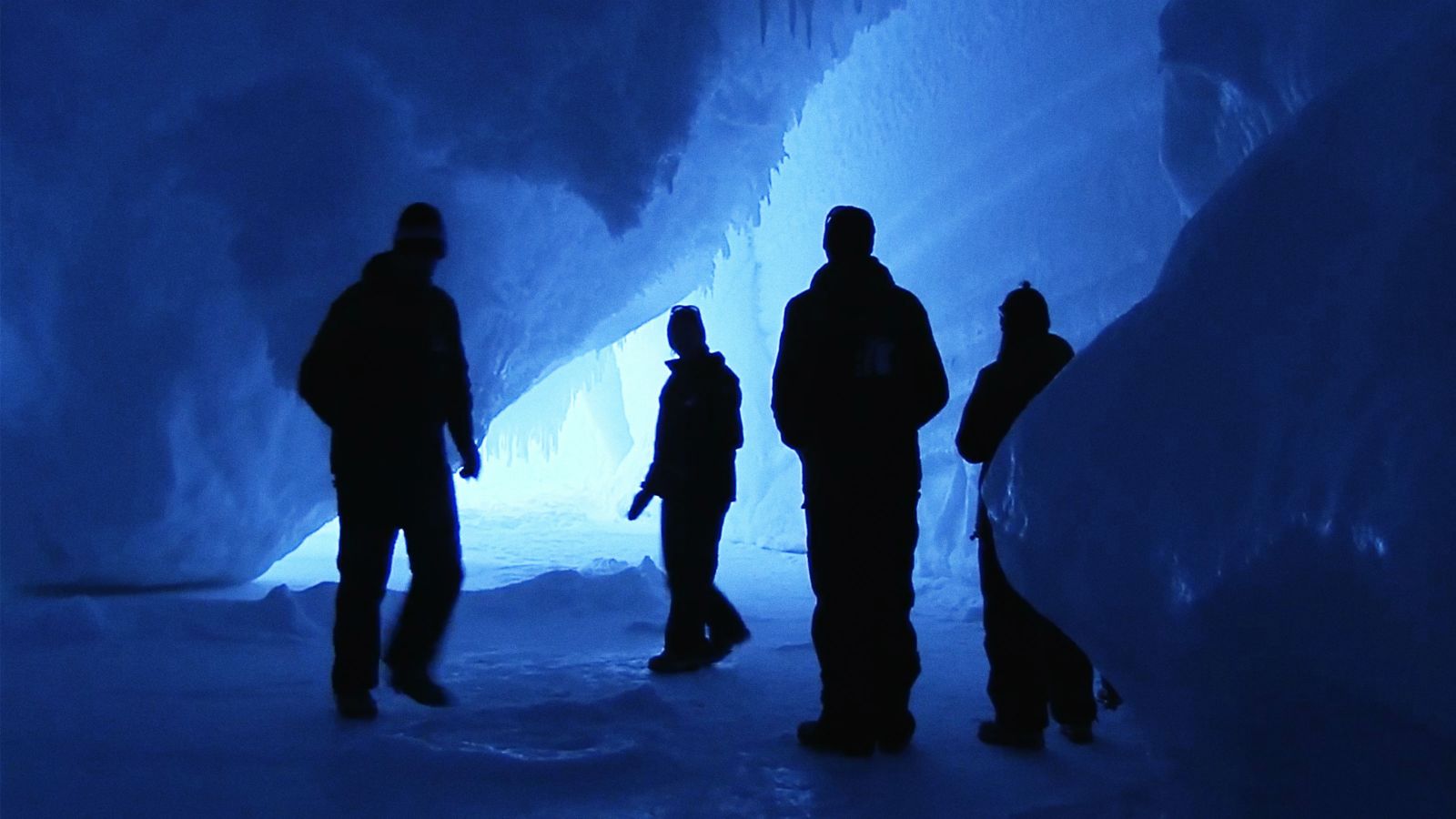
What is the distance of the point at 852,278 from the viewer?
216cm

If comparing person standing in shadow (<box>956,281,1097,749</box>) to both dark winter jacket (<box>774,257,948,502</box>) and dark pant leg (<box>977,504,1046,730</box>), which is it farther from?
dark winter jacket (<box>774,257,948,502</box>)

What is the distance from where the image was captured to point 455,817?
5.14ft

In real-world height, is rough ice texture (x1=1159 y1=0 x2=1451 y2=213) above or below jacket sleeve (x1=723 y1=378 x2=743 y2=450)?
above

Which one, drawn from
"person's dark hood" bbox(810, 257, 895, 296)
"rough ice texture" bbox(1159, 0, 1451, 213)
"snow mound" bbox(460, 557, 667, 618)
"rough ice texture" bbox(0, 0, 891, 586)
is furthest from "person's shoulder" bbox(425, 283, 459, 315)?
"rough ice texture" bbox(1159, 0, 1451, 213)

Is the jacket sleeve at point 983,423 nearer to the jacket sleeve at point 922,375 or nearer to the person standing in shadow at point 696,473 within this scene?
the jacket sleeve at point 922,375

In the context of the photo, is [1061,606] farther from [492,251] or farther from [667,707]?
[492,251]

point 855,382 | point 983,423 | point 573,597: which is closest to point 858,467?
point 855,382

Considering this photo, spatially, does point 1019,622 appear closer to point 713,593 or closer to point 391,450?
point 713,593

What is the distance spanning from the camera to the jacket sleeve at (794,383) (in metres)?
2.13

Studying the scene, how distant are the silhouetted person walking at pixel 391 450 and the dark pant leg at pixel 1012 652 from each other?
4.38ft

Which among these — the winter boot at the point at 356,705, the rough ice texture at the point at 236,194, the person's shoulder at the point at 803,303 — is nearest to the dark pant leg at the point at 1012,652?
the person's shoulder at the point at 803,303

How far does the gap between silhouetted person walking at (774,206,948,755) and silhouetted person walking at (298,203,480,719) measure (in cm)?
91

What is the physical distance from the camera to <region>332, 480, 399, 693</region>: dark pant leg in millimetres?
2221

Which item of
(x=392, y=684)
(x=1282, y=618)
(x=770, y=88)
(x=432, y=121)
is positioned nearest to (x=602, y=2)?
(x=432, y=121)
